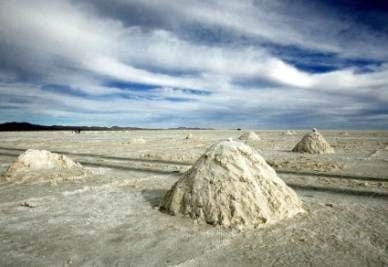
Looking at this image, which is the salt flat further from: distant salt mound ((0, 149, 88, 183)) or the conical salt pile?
the conical salt pile

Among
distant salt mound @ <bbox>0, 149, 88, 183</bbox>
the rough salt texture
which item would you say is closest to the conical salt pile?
the rough salt texture

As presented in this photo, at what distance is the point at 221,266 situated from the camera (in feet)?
9.21

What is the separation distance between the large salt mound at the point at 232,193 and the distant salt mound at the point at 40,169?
3712mm

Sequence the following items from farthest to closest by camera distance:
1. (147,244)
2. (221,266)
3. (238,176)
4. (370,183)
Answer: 1. (370,183)
2. (238,176)
3. (147,244)
4. (221,266)

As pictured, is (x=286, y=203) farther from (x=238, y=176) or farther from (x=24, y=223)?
(x=24, y=223)

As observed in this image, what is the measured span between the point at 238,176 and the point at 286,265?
4.98 ft

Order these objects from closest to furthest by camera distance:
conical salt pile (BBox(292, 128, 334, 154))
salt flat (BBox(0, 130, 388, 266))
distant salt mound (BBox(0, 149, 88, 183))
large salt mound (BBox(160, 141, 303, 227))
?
salt flat (BBox(0, 130, 388, 266)), large salt mound (BBox(160, 141, 303, 227)), distant salt mound (BBox(0, 149, 88, 183)), conical salt pile (BBox(292, 128, 334, 154))

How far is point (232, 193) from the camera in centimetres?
399

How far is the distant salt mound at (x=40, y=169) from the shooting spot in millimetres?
6988

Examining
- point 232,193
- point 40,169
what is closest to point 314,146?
point 232,193

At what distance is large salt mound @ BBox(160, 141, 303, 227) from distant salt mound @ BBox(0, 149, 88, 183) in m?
3.71

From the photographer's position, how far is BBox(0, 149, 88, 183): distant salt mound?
6.99 m

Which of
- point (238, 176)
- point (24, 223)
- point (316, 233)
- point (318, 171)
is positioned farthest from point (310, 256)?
point (318, 171)

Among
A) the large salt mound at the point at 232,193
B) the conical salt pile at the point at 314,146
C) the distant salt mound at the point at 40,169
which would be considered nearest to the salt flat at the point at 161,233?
the large salt mound at the point at 232,193
